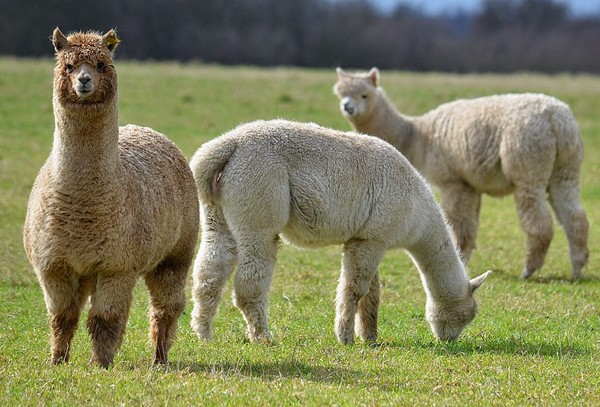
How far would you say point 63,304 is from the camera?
6195 millimetres

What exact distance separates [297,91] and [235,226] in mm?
18048

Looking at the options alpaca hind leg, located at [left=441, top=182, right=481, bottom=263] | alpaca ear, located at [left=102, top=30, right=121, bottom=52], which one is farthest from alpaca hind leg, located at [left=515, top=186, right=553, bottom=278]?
alpaca ear, located at [left=102, top=30, right=121, bottom=52]

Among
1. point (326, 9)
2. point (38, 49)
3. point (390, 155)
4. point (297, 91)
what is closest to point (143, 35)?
point (38, 49)

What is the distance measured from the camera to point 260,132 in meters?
7.91

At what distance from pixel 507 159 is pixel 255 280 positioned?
4839 mm

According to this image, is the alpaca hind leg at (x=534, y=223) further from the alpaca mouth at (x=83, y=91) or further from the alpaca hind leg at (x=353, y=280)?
the alpaca mouth at (x=83, y=91)

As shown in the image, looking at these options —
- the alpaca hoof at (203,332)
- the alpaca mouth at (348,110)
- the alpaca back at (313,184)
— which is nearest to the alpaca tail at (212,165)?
the alpaca back at (313,184)

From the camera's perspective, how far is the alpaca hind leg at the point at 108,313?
613 centimetres

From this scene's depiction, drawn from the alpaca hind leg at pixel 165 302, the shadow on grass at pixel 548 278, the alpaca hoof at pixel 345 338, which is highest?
the alpaca hind leg at pixel 165 302

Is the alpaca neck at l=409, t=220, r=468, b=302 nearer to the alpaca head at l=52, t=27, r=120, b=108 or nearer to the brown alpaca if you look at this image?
the brown alpaca

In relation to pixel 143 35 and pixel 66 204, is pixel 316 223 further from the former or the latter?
pixel 143 35

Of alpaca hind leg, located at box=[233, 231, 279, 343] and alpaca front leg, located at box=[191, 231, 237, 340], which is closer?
alpaca hind leg, located at box=[233, 231, 279, 343]

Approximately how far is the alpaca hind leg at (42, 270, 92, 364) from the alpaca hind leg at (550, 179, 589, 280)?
6.67 meters

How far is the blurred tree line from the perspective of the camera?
1837 inches
